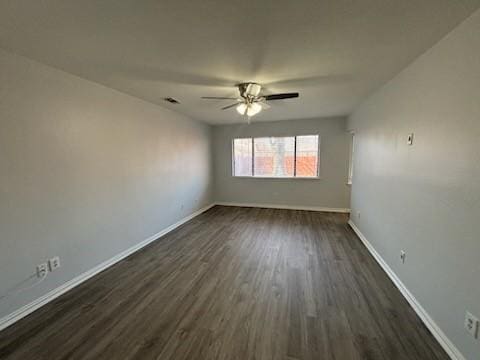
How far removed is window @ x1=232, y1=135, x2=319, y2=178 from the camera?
17.4 ft

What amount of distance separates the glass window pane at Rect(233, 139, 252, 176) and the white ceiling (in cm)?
330

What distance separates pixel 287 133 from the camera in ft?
17.4

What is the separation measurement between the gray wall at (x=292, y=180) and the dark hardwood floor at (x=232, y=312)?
2.19m

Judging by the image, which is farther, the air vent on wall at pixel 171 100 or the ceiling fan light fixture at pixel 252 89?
the air vent on wall at pixel 171 100

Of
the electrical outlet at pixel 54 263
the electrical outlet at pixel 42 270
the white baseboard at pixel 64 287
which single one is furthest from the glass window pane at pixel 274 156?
the electrical outlet at pixel 42 270

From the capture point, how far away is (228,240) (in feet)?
11.6

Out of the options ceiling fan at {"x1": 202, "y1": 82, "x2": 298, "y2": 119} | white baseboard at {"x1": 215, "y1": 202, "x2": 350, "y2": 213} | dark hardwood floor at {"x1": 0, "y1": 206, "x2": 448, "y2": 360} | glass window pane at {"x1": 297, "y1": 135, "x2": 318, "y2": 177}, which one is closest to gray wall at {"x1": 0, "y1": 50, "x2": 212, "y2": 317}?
dark hardwood floor at {"x1": 0, "y1": 206, "x2": 448, "y2": 360}

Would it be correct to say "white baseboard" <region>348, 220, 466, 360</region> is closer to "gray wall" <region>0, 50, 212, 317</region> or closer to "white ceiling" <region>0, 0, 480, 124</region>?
"white ceiling" <region>0, 0, 480, 124</region>

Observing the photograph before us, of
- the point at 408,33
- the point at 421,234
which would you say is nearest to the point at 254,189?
the point at 421,234

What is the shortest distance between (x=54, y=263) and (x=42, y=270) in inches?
4.2

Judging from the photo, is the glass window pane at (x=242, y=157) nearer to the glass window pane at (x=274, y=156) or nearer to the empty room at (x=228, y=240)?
the glass window pane at (x=274, y=156)

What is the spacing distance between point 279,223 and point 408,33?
3.54 m

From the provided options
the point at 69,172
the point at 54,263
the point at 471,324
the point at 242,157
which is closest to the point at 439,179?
the point at 471,324

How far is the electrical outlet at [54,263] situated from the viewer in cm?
209
